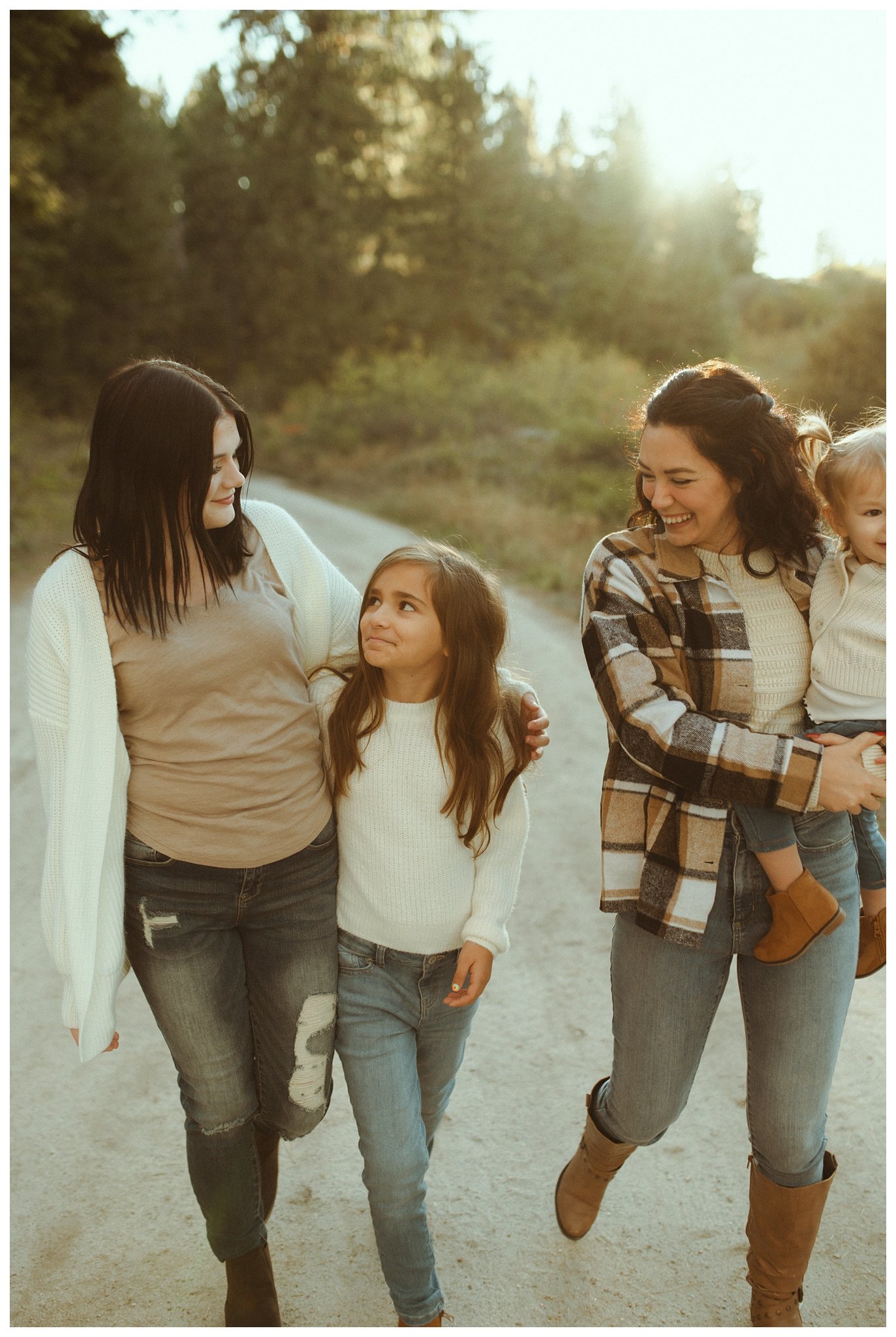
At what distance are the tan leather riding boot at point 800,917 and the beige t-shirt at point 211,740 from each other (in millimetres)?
1024

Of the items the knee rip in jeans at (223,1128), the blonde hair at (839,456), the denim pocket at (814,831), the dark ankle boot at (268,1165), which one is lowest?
the dark ankle boot at (268,1165)

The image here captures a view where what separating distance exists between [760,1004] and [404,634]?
3.63 ft

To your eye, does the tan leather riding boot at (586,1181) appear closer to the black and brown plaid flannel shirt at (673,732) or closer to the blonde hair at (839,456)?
the black and brown plaid flannel shirt at (673,732)

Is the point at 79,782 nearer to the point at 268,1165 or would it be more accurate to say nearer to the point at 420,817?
the point at 420,817

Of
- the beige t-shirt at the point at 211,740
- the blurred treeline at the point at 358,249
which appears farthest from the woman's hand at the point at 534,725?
the blurred treeline at the point at 358,249

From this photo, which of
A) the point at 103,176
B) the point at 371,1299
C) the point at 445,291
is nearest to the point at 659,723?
the point at 371,1299

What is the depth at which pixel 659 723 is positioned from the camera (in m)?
1.87

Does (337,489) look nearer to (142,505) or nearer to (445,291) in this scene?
(445,291)

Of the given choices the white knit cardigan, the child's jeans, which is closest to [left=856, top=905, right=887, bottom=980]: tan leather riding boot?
the child's jeans

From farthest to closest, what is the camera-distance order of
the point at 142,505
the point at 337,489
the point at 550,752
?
the point at 337,489 → the point at 550,752 → the point at 142,505

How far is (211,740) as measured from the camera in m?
1.99

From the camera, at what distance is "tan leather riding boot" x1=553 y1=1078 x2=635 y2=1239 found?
7.78 ft

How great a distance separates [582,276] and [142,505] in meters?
34.1

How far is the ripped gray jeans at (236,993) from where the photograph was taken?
2.02m
